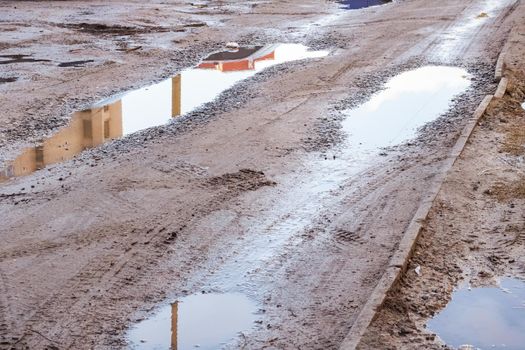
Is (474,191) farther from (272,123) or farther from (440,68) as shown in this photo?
(440,68)

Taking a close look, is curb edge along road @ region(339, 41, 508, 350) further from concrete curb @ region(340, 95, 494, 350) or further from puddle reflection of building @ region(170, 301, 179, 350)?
puddle reflection of building @ region(170, 301, 179, 350)

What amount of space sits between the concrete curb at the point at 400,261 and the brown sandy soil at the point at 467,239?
0.06 m

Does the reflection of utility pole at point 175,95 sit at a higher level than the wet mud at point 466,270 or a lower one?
lower

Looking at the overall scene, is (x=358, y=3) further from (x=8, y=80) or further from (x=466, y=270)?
(x=466, y=270)

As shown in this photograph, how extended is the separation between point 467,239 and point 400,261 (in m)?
1.14

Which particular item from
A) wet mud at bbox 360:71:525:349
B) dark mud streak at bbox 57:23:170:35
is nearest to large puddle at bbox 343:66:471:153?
wet mud at bbox 360:71:525:349

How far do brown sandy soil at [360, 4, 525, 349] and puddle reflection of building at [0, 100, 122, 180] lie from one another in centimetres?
470

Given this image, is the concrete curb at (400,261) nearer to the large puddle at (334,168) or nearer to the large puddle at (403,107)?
the large puddle at (334,168)

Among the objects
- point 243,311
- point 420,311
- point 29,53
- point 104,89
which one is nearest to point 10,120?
point 104,89

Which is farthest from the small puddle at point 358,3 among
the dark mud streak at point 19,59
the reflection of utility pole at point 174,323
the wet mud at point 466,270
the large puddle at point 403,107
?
the reflection of utility pole at point 174,323

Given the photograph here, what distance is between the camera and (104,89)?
45.8ft

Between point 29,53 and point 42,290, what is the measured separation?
1084cm

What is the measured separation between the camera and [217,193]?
9.27 m

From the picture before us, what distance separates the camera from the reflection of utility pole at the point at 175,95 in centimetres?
1273
